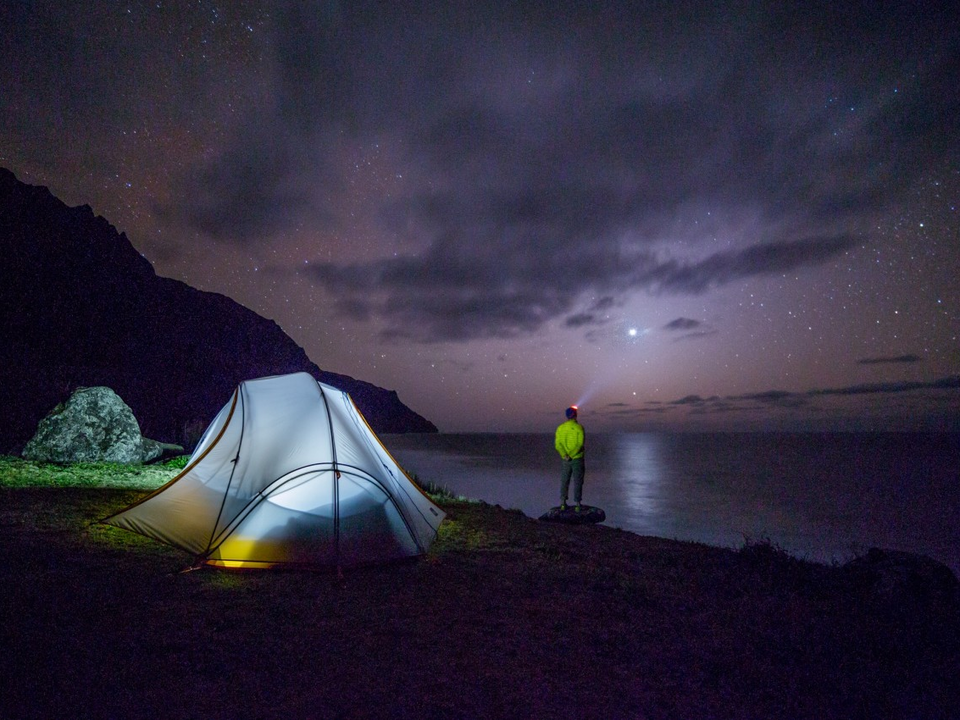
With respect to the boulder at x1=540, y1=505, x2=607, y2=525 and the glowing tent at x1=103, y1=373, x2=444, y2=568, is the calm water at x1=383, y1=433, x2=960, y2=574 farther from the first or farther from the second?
the glowing tent at x1=103, y1=373, x2=444, y2=568

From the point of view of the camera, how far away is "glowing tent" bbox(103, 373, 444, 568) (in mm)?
7016

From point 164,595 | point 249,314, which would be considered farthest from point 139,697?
point 249,314

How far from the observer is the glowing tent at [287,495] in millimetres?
7016

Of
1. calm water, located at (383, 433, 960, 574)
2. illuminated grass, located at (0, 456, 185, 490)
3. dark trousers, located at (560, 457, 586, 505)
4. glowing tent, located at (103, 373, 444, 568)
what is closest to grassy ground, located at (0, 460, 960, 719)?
glowing tent, located at (103, 373, 444, 568)

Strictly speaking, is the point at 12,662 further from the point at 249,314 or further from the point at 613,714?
the point at 249,314

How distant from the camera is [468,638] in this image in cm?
491

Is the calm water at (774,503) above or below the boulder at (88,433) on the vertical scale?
below

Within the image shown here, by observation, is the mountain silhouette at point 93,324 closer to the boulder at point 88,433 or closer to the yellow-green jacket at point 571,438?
the boulder at point 88,433

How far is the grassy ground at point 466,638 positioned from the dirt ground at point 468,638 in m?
0.02

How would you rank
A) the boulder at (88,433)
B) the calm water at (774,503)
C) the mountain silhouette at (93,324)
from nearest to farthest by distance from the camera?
the boulder at (88,433) < the calm water at (774,503) < the mountain silhouette at (93,324)

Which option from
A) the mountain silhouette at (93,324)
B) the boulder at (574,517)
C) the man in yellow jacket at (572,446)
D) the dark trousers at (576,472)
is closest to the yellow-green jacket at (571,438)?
the man in yellow jacket at (572,446)

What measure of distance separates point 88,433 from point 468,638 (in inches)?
630

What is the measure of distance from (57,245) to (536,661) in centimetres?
8388

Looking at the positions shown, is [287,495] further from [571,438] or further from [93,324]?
[93,324]
